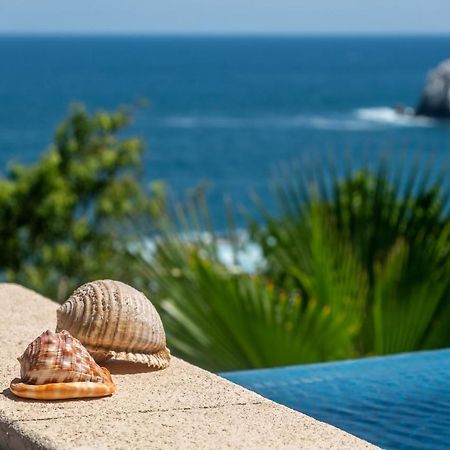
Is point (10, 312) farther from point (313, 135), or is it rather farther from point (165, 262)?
point (313, 135)


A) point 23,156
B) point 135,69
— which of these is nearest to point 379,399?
point 23,156

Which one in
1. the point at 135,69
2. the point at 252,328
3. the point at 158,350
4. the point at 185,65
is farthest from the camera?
the point at 185,65

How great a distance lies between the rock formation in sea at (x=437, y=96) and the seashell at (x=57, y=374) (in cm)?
6686

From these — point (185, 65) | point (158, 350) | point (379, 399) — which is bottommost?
point (185, 65)

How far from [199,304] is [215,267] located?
0.80 ft

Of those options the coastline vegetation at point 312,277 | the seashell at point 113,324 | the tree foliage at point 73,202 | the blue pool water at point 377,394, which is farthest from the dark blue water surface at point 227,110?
the seashell at point 113,324

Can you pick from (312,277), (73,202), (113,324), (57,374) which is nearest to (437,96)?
(73,202)

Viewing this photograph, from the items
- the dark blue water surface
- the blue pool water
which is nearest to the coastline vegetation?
the blue pool water

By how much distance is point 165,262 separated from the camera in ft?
16.4

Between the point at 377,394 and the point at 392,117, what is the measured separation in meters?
68.1

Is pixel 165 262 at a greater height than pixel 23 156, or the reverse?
pixel 165 262

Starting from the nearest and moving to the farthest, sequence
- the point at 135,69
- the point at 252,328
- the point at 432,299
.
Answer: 1. the point at 252,328
2. the point at 432,299
3. the point at 135,69

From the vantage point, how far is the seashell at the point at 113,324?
9.39 ft

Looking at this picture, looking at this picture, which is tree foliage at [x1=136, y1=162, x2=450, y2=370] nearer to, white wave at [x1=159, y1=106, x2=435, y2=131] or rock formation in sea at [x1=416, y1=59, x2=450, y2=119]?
white wave at [x1=159, y1=106, x2=435, y2=131]
